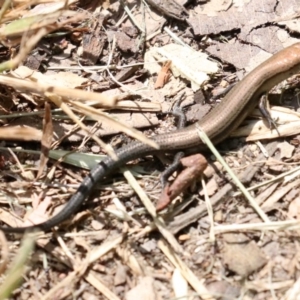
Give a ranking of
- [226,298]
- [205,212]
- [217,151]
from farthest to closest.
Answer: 1. [217,151]
2. [205,212]
3. [226,298]

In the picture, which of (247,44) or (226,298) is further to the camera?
(247,44)

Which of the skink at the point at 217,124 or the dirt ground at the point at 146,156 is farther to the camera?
the skink at the point at 217,124

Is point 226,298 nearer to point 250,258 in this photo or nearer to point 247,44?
point 250,258

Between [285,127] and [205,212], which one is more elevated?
[285,127]

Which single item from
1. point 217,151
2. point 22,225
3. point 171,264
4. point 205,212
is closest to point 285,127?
point 217,151

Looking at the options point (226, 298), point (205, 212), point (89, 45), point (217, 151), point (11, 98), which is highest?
point (89, 45)

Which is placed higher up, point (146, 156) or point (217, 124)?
point (217, 124)

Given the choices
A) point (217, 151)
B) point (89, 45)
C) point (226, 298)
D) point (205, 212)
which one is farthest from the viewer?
point (89, 45)

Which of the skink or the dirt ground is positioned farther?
the skink
